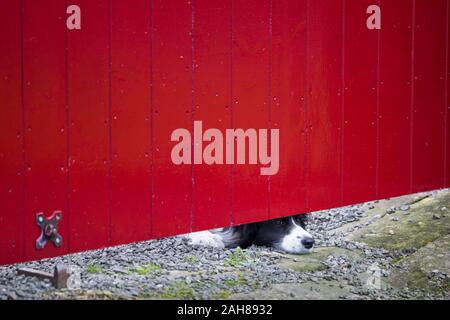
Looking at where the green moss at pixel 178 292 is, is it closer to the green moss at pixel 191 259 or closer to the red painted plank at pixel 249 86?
the green moss at pixel 191 259

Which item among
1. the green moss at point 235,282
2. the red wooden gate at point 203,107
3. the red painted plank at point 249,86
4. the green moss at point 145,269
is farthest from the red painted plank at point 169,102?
the green moss at point 235,282

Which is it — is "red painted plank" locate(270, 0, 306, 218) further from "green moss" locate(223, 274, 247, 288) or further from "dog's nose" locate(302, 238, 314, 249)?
"green moss" locate(223, 274, 247, 288)

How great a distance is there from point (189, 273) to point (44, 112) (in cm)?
101

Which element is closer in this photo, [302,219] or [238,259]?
[238,259]

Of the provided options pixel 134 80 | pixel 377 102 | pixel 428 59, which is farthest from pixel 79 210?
pixel 428 59

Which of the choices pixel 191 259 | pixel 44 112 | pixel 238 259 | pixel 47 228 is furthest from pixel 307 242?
pixel 44 112

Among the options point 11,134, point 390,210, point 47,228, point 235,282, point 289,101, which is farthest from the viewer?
point 390,210

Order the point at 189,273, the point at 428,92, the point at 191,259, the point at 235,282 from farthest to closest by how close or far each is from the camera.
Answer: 1. the point at 428,92
2. the point at 191,259
3. the point at 189,273
4. the point at 235,282

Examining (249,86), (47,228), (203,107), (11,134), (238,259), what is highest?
(249,86)

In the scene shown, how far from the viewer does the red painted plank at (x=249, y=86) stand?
3.17m

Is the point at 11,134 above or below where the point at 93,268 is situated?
above

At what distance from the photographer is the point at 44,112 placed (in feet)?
8.54

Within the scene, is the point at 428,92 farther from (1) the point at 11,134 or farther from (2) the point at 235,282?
(1) the point at 11,134

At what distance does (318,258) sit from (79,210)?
1366mm
